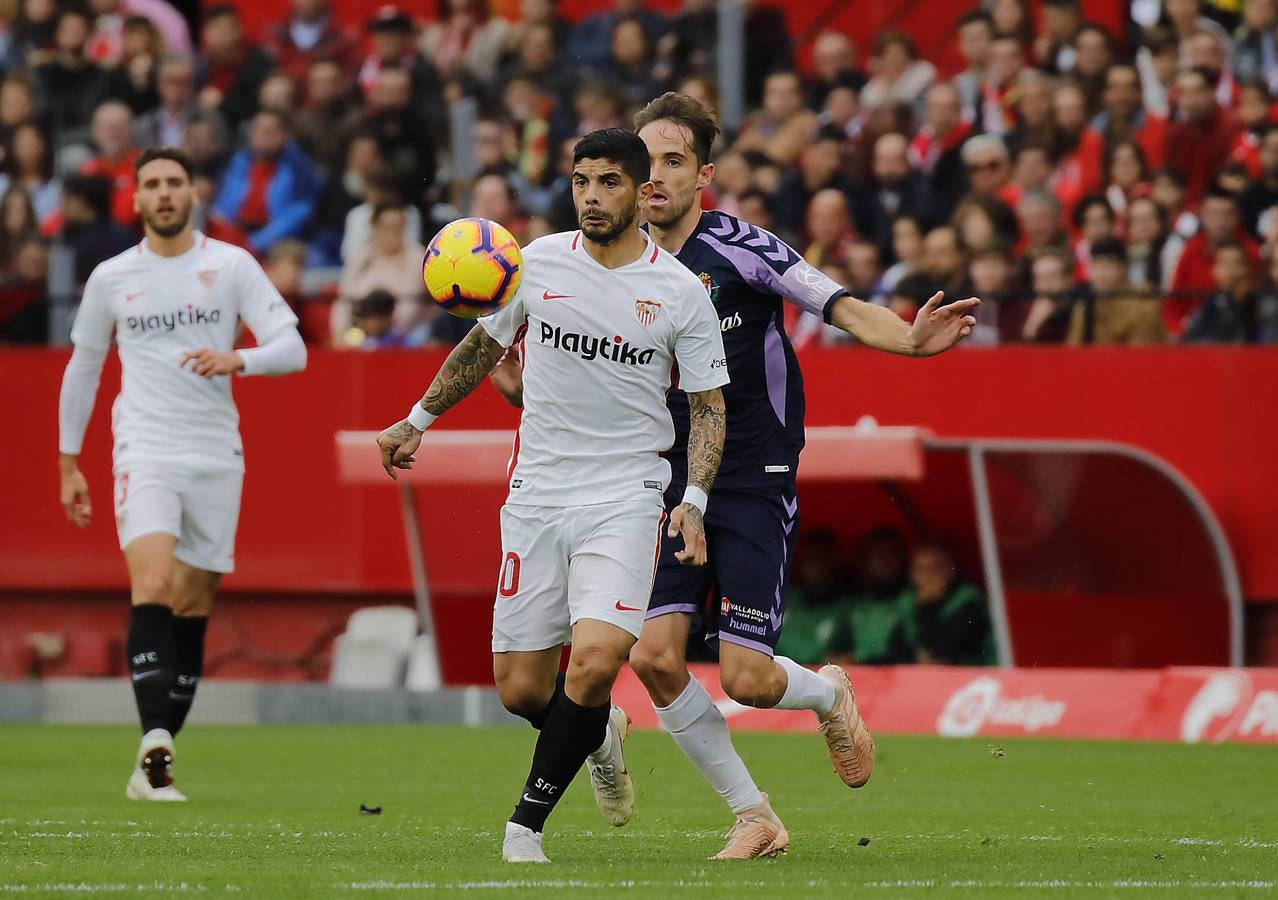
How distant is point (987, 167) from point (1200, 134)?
58.3 inches

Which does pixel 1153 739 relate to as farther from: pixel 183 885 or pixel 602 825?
pixel 183 885

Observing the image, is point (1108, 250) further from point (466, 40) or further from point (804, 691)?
point (804, 691)

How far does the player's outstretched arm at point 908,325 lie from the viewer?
753 centimetres

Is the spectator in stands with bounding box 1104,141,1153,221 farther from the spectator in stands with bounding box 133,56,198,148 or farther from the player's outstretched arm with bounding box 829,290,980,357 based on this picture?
the player's outstretched arm with bounding box 829,290,980,357

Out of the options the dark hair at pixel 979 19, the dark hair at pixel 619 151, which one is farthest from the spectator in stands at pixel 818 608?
the dark hair at pixel 619 151

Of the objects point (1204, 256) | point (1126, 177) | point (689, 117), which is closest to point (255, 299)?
point (689, 117)

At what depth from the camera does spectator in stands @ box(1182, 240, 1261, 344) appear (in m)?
15.0

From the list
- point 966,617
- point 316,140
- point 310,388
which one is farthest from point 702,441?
point 316,140

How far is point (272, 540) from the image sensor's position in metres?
17.8

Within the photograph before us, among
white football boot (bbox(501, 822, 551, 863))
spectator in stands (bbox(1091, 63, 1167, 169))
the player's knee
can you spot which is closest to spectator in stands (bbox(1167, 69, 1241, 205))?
spectator in stands (bbox(1091, 63, 1167, 169))

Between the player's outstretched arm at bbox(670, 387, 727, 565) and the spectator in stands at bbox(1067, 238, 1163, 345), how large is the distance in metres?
8.12

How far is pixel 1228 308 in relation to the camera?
15242 millimetres

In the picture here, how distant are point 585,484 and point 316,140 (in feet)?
40.8

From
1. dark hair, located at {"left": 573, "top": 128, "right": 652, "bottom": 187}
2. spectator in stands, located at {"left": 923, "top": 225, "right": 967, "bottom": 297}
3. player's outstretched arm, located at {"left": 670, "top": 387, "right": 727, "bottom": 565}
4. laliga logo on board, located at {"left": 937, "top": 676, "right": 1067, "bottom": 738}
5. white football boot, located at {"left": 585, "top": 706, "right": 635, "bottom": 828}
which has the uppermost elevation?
dark hair, located at {"left": 573, "top": 128, "right": 652, "bottom": 187}
